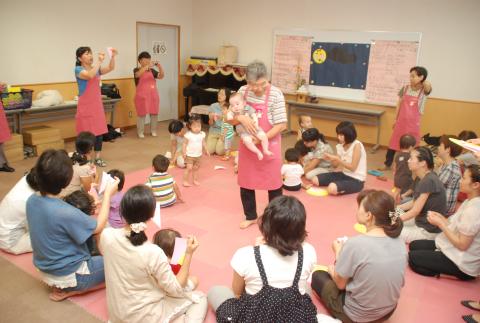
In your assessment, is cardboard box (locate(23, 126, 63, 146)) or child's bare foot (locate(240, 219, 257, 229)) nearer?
child's bare foot (locate(240, 219, 257, 229))

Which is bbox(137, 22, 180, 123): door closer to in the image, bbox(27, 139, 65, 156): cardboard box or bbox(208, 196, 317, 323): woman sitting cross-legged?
bbox(27, 139, 65, 156): cardboard box

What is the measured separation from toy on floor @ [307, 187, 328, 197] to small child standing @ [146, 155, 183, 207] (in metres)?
1.51

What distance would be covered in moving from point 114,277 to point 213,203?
2.11 m

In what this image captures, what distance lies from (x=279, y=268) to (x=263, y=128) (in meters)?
1.61

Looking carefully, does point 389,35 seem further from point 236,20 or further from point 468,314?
point 468,314

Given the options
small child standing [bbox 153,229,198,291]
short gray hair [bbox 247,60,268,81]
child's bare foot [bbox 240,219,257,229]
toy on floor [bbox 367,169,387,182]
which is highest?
short gray hair [bbox 247,60,268,81]

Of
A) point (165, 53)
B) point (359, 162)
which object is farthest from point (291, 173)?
point (165, 53)

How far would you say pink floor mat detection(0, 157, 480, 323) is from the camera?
250cm

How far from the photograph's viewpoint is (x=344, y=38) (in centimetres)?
651

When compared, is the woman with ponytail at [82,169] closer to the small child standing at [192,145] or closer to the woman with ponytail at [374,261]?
the small child standing at [192,145]

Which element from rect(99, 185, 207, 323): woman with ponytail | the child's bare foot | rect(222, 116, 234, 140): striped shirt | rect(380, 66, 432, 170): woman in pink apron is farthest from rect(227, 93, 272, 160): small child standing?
rect(380, 66, 432, 170): woman in pink apron

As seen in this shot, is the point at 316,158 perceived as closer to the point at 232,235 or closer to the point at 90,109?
the point at 232,235

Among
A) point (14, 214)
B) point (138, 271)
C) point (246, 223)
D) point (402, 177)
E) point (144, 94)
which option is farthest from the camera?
point (144, 94)

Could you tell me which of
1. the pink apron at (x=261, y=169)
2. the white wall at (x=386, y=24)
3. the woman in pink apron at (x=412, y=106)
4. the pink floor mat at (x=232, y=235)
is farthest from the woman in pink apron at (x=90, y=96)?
the woman in pink apron at (x=412, y=106)
